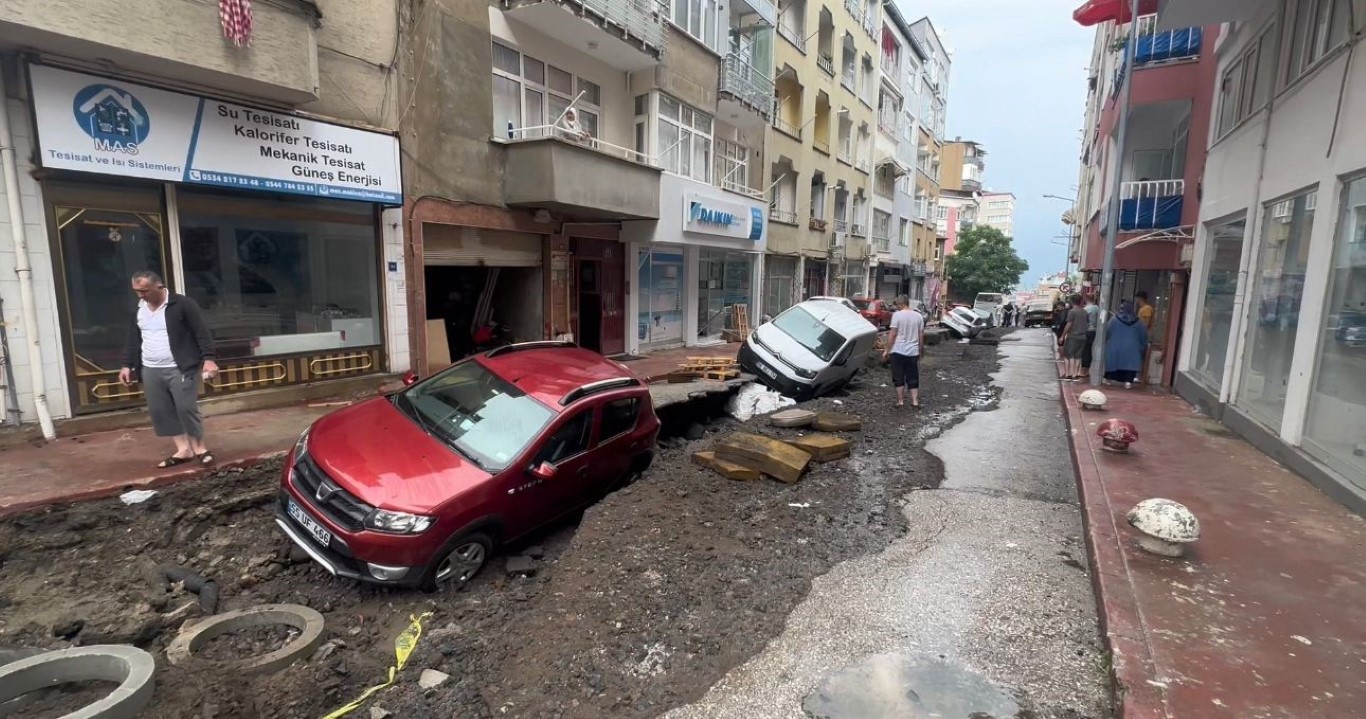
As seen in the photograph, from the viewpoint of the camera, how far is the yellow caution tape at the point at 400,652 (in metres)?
3.25

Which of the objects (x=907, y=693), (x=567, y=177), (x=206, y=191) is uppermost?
(x=567, y=177)

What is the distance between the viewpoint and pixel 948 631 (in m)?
3.80

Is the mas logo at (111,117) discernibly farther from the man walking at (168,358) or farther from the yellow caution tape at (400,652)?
the yellow caution tape at (400,652)

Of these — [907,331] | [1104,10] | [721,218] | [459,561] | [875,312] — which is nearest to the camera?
[459,561]

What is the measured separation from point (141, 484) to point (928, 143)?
45.2 meters

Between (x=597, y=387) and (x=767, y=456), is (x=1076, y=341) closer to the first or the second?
(x=767, y=456)

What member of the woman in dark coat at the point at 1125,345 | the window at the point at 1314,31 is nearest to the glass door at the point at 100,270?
the window at the point at 1314,31

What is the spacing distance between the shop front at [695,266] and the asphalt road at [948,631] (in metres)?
9.72

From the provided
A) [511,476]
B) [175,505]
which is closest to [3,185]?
[175,505]

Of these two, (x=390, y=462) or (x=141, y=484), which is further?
(x=141, y=484)

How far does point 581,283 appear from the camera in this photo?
13.9 m

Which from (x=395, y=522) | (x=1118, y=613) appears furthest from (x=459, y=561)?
(x=1118, y=613)

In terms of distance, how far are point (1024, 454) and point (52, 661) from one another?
9.15m

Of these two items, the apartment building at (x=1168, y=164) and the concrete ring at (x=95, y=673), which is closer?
the concrete ring at (x=95, y=673)
